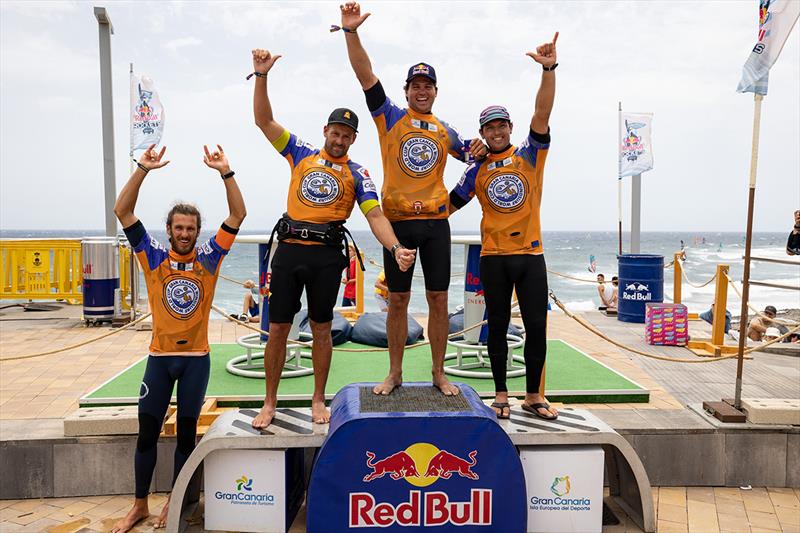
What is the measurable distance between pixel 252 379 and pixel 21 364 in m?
2.96

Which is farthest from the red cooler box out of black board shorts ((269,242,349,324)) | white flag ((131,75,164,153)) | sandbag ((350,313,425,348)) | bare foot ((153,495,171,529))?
white flag ((131,75,164,153))

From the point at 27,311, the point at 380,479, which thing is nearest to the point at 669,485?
the point at 380,479

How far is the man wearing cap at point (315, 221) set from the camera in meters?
3.65

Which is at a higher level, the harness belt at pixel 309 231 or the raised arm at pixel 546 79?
the raised arm at pixel 546 79

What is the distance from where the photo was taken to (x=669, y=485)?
14.5 feet

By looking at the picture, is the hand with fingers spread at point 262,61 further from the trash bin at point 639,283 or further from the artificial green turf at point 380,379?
the trash bin at point 639,283

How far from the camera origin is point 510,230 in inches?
153

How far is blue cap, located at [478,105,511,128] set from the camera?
3.87 m

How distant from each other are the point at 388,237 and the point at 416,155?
563 mm

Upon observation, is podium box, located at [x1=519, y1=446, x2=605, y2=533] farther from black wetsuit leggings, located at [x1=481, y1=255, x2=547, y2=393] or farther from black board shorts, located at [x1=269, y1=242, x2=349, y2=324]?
black board shorts, located at [x1=269, y1=242, x2=349, y2=324]

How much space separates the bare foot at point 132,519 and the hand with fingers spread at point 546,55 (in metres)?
3.61

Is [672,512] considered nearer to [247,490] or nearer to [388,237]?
[388,237]

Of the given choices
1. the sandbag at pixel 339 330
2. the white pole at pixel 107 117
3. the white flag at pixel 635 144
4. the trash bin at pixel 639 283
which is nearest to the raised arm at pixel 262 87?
the sandbag at pixel 339 330

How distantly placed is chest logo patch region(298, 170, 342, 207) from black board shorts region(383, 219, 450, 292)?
435 mm
